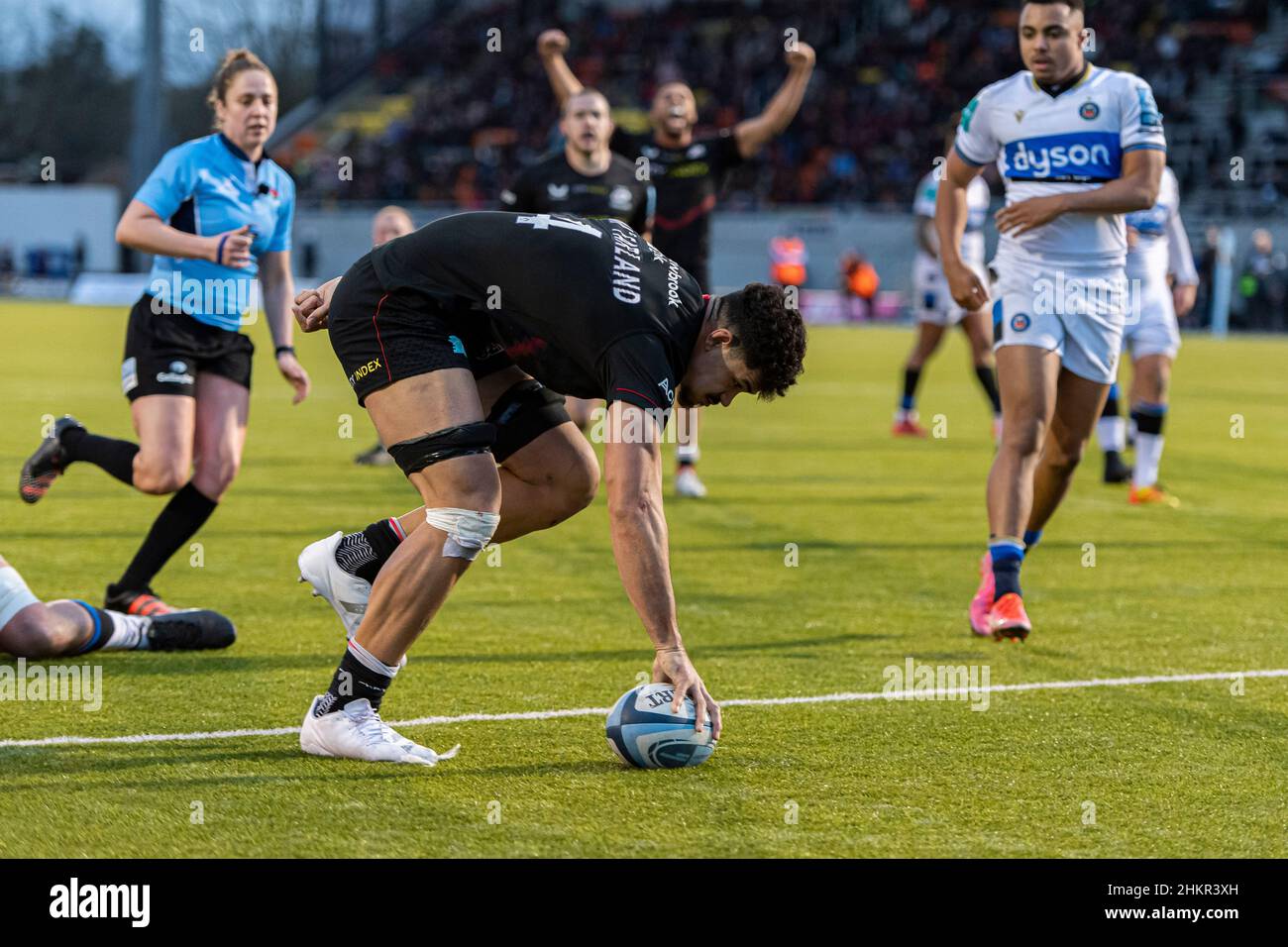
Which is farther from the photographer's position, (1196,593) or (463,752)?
(1196,593)

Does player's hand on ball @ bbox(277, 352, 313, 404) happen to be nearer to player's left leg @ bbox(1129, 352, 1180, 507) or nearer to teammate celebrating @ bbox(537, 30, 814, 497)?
teammate celebrating @ bbox(537, 30, 814, 497)

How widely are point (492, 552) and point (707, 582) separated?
1.17 metres

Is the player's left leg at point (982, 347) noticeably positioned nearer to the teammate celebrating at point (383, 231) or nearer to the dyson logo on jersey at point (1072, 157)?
the teammate celebrating at point (383, 231)

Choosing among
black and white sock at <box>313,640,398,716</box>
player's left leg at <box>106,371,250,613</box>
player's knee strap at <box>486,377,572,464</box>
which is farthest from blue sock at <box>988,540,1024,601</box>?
player's left leg at <box>106,371,250,613</box>

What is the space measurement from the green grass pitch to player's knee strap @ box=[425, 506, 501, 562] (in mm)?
618

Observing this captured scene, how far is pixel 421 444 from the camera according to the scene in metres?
4.66

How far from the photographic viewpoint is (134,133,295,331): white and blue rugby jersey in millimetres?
6664

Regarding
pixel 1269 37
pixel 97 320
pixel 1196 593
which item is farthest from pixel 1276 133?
pixel 1196 593

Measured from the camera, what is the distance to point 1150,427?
11297mm

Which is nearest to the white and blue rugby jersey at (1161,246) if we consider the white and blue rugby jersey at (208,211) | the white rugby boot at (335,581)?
the white and blue rugby jersey at (208,211)

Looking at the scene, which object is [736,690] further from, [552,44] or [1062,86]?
[552,44]

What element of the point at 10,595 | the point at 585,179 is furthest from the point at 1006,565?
the point at 585,179
